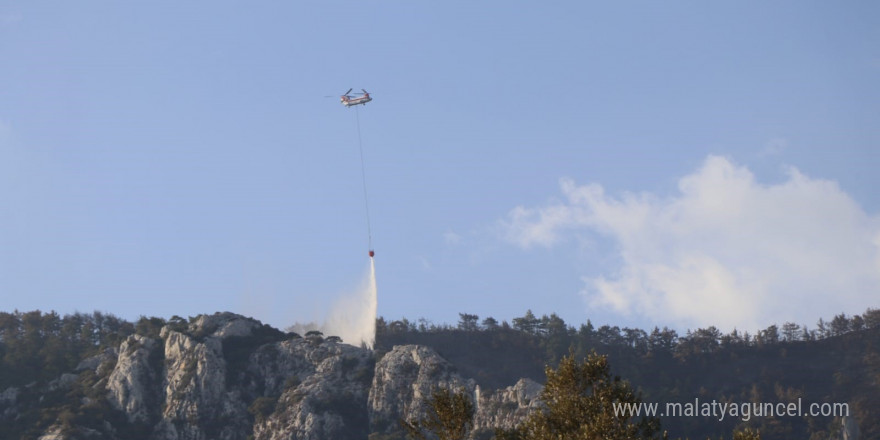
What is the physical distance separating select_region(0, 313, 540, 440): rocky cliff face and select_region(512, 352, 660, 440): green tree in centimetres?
7790

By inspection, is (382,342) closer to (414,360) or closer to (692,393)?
(414,360)

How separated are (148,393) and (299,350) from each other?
23874 mm

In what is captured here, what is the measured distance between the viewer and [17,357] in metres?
168

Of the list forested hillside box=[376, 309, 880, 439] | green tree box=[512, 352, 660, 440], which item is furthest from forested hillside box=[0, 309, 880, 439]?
green tree box=[512, 352, 660, 440]

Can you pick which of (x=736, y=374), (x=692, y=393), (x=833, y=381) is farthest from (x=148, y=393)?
(x=833, y=381)

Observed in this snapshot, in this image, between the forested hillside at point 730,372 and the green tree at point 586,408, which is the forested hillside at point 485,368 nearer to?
the forested hillside at point 730,372

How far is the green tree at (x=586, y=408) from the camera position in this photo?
5622 centimetres

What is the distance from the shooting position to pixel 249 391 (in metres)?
156

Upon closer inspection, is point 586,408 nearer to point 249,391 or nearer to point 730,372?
point 249,391

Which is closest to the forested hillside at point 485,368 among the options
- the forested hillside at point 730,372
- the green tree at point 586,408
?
the forested hillside at point 730,372

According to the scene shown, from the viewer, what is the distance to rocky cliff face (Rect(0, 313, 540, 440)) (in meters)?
144

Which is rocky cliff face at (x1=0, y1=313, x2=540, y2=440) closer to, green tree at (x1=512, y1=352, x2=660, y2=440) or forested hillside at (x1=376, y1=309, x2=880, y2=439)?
forested hillside at (x1=376, y1=309, x2=880, y2=439)

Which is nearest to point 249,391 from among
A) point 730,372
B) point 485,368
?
point 485,368

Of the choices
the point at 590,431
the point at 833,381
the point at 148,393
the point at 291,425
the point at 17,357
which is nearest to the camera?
the point at 590,431
